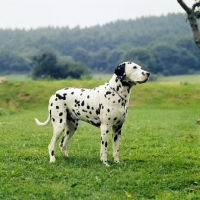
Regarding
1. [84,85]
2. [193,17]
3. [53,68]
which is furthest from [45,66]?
[193,17]

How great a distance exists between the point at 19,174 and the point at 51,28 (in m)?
128

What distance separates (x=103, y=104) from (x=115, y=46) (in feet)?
323

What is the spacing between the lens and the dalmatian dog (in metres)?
8.74

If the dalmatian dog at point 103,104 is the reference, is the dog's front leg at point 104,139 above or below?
below

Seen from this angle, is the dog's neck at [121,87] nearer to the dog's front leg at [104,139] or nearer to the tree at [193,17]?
the dog's front leg at [104,139]

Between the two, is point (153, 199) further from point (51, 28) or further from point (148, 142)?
point (51, 28)

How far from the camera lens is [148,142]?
492 inches

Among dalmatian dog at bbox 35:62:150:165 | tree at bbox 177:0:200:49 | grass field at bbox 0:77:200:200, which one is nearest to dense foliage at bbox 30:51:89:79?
tree at bbox 177:0:200:49

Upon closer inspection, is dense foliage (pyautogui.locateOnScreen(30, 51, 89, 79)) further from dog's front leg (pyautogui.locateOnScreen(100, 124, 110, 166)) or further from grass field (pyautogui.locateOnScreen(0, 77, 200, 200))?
dog's front leg (pyautogui.locateOnScreen(100, 124, 110, 166))

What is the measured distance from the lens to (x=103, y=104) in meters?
8.85

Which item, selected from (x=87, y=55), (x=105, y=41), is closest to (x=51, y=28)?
(x=105, y=41)

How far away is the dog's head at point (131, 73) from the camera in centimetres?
859

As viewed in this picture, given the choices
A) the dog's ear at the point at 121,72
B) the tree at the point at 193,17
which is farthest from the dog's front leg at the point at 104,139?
the tree at the point at 193,17

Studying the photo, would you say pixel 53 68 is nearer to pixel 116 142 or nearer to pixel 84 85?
pixel 84 85
